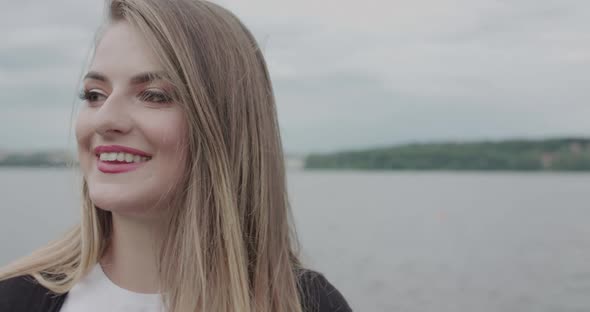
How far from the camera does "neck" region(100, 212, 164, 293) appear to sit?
241cm

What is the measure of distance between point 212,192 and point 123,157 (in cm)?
36

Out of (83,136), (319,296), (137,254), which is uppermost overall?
(83,136)

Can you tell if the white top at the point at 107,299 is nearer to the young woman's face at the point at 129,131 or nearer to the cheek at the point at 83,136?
the young woman's face at the point at 129,131

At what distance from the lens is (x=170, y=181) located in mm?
2354

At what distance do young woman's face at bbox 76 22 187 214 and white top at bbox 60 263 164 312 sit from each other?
1.00 ft

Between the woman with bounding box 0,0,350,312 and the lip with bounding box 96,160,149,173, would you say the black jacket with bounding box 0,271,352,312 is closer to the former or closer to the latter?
the woman with bounding box 0,0,350,312

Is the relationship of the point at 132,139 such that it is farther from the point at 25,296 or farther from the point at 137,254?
the point at 25,296

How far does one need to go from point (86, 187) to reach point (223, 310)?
2.44 ft

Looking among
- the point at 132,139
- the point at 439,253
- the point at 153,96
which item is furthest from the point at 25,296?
the point at 439,253

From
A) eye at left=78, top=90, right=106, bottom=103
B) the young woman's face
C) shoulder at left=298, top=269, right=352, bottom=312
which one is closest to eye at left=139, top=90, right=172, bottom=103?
the young woman's face

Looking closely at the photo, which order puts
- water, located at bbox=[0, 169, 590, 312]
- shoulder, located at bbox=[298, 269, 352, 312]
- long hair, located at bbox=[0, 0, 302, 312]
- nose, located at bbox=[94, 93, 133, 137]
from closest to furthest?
nose, located at bbox=[94, 93, 133, 137], long hair, located at bbox=[0, 0, 302, 312], shoulder, located at bbox=[298, 269, 352, 312], water, located at bbox=[0, 169, 590, 312]

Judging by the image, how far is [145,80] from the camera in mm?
2350

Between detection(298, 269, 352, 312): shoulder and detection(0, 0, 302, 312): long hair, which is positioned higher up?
detection(0, 0, 302, 312): long hair

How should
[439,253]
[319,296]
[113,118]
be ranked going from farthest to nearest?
1. [439,253]
2. [319,296]
3. [113,118]
